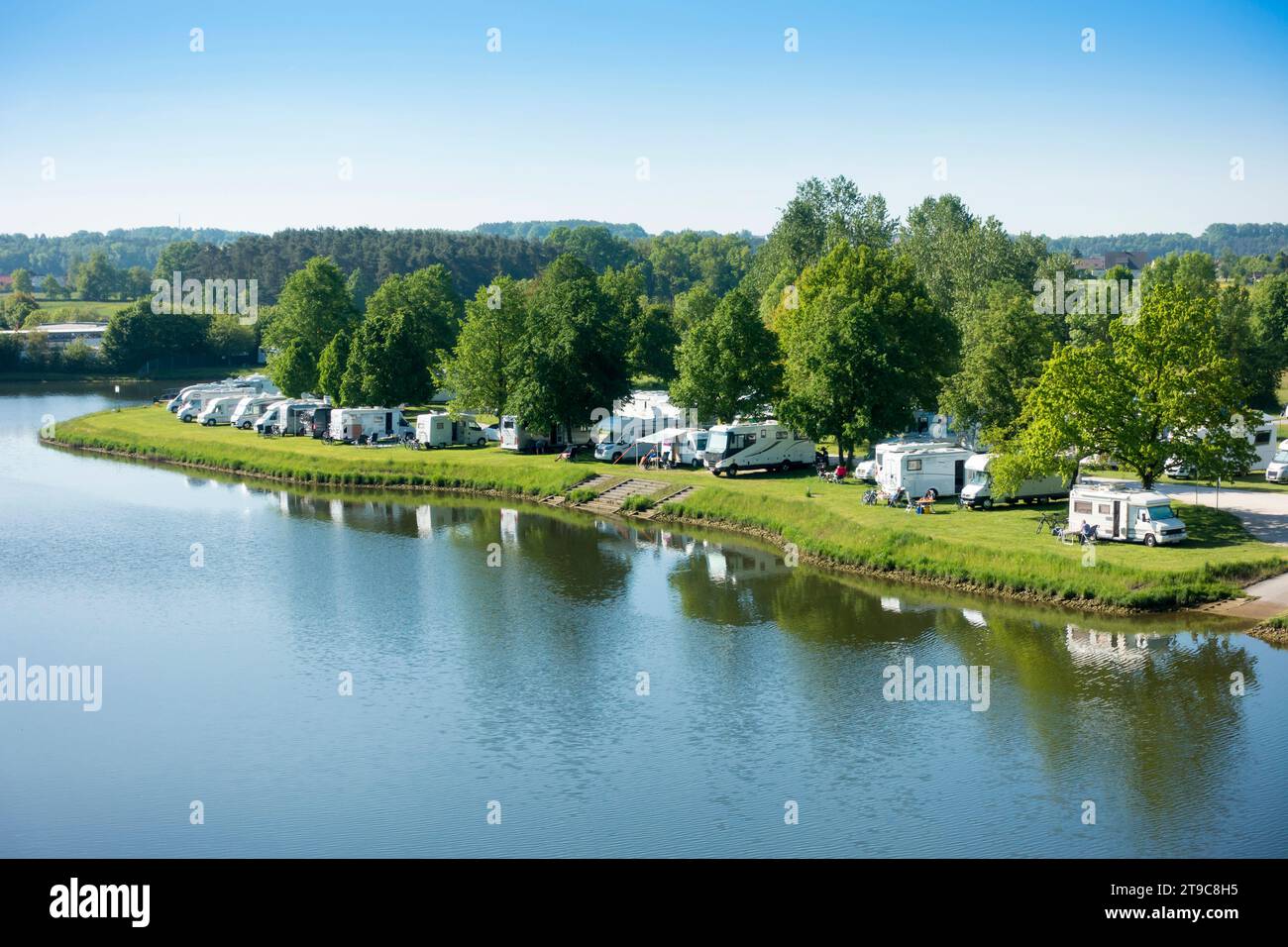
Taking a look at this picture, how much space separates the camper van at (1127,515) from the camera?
4097cm

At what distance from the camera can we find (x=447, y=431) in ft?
233

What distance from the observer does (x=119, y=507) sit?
192 ft

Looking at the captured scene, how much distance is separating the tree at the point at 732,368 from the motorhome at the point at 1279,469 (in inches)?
879

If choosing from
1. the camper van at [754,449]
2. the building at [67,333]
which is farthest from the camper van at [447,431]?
the building at [67,333]

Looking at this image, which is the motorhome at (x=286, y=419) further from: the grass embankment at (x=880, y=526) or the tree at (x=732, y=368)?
the tree at (x=732, y=368)

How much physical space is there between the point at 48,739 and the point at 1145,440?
35.1 metres

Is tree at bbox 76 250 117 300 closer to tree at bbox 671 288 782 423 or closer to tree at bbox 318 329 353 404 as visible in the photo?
tree at bbox 318 329 353 404

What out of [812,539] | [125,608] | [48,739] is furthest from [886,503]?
[48,739]

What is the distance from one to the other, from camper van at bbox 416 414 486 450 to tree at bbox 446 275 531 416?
85cm

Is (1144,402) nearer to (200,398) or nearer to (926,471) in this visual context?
(926,471)

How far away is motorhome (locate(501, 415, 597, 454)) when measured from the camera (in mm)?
67062

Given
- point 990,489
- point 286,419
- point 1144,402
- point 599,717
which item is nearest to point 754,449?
point 990,489

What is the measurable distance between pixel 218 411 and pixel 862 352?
48606 mm
